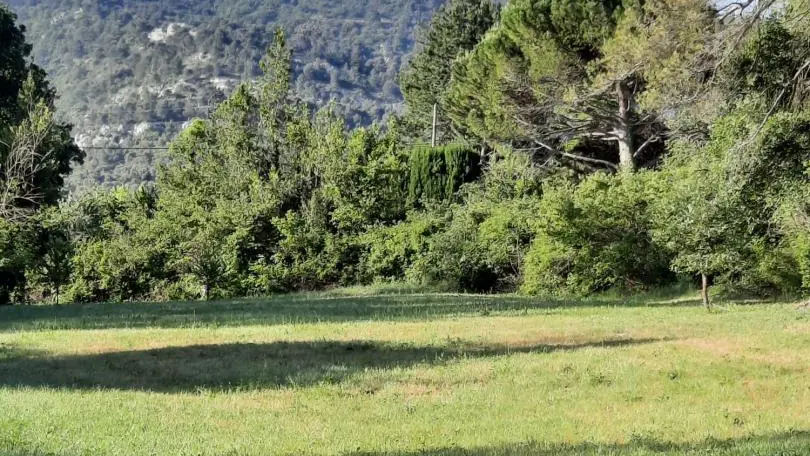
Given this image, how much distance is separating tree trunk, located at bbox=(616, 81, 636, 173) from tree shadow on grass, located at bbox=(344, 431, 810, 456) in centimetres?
2384

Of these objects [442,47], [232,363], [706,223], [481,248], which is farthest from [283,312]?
[442,47]

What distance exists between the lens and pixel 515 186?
33469mm

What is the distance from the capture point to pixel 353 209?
122 ft

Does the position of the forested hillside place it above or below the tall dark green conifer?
above

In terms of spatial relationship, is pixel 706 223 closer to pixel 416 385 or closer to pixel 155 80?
pixel 416 385

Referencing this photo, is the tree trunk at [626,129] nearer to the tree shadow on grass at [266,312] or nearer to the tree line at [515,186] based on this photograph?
the tree line at [515,186]

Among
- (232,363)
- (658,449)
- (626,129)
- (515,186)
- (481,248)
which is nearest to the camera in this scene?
(658,449)

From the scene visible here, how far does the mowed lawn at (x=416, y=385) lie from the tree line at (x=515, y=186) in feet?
12.5

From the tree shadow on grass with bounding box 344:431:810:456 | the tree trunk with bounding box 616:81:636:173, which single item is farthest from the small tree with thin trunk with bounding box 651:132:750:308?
the tree shadow on grass with bounding box 344:431:810:456

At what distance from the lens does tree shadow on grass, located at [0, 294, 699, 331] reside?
61.3ft

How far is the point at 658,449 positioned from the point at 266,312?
1527 cm

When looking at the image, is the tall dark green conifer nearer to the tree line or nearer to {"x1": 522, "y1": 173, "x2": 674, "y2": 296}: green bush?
the tree line

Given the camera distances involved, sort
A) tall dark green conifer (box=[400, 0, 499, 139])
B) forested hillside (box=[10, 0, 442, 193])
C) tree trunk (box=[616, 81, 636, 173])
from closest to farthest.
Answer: tree trunk (box=[616, 81, 636, 173])
tall dark green conifer (box=[400, 0, 499, 139])
forested hillside (box=[10, 0, 442, 193])

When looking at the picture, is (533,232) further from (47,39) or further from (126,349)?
(47,39)
